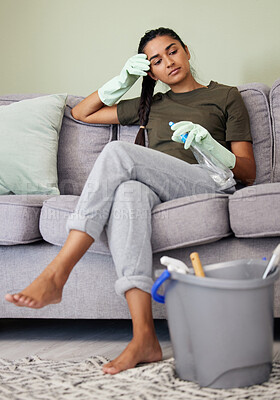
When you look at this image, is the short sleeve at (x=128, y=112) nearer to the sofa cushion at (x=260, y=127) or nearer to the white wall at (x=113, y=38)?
the sofa cushion at (x=260, y=127)

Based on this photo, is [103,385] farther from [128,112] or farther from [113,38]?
[113,38]

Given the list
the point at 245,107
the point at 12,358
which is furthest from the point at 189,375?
the point at 245,107

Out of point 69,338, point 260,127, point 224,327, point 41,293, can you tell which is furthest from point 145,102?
point 224,327

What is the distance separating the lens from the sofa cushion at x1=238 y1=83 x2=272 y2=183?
6.27ft

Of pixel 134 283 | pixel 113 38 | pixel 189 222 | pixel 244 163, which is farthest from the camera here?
pixel 113 38

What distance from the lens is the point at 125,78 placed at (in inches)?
76.7

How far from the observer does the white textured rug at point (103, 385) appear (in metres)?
0.96

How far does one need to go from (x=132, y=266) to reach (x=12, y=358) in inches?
16.9

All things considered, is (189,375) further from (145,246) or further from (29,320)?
(29,320)

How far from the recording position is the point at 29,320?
1.84 metres

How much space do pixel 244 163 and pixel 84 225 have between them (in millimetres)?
748

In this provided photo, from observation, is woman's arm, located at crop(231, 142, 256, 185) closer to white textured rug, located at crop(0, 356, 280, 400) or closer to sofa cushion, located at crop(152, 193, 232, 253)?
sofa cushion, located at crop(152, 193, 232, 253)

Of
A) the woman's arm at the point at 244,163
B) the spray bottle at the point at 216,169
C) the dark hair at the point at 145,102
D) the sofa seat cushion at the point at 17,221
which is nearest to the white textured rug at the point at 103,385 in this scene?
the sofa seat cushion at the point at 17,221

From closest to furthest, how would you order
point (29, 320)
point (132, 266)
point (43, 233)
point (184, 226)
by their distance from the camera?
1. point (132, 266)
2. point (184, 226)
3. point (43, 233)
4. point (29, 320)
